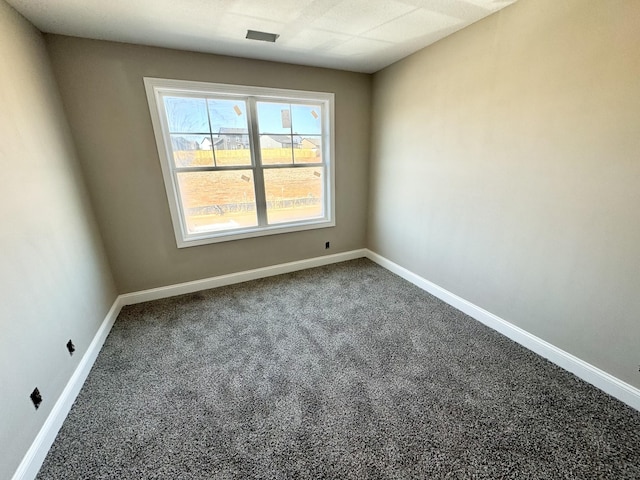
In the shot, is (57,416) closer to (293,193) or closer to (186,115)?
(186,115)

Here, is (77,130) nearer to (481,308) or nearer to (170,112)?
(170,112)

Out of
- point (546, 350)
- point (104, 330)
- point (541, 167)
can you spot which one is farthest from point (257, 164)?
point (546, 350)

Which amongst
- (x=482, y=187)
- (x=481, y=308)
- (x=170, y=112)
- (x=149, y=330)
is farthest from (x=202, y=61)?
(x=481, y=308)

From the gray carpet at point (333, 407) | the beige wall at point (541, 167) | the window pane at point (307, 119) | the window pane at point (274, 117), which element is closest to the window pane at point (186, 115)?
the window pane at point (274, 117)

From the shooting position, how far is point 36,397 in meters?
1.35

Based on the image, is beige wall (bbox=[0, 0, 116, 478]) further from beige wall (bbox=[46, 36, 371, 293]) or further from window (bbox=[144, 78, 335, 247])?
window (bbox=[144, 78, 335, 247])

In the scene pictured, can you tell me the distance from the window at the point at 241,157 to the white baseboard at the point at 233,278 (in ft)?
1.53

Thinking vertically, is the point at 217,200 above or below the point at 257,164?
below

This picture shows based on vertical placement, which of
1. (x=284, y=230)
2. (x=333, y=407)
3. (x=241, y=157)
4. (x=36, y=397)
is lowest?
(x=333, y=407)

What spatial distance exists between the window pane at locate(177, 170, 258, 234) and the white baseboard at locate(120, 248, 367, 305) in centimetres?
59

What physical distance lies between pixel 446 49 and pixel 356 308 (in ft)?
8.15

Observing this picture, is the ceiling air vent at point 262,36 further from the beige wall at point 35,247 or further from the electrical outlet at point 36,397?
the electrical outlet at point 36,397

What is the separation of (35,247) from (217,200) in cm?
156

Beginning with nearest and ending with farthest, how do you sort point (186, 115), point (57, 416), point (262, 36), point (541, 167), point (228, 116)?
point (57, 416) < point (541, 167) < point (262, 36) < point (186, 115) < point (228, 116)
